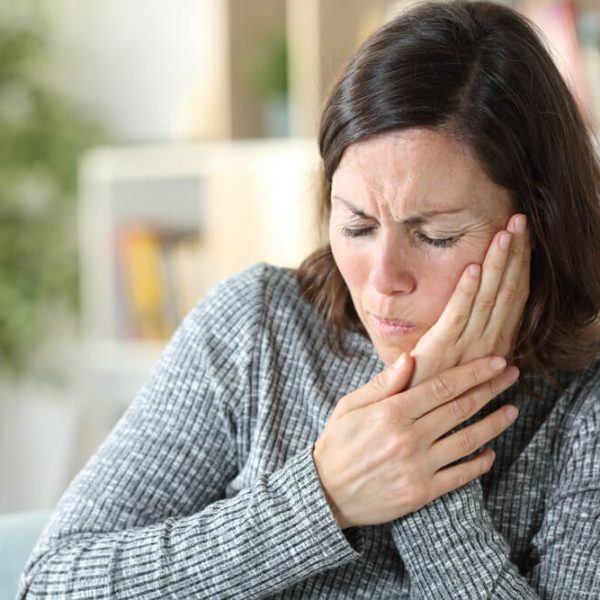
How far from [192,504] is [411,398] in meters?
0.32

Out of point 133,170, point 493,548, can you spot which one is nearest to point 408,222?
point 493,548

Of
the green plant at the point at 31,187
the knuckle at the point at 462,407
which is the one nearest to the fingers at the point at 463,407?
the knuckle at the point at 462,407

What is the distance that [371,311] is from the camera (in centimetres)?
123

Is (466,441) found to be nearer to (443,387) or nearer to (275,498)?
(443,387)

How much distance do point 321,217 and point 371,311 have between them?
260 millimetres

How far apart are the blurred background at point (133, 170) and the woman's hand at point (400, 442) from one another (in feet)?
2.73

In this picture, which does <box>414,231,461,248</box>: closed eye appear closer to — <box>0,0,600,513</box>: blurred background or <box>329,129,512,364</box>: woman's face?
<box>329,129,512,364</box>: woman's face

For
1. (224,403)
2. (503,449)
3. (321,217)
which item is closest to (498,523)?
(503,449)

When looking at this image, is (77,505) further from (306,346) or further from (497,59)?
(497,59)

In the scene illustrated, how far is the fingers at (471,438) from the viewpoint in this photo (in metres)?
1.21

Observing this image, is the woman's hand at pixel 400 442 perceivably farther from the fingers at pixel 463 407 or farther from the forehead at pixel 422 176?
the forehead at pixel 422 176

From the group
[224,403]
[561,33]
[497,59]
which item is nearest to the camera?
[497,59]

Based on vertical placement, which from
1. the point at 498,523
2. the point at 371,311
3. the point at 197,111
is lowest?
the point at 498,523

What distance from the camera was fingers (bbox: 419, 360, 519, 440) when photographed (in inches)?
47.5
